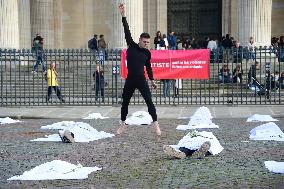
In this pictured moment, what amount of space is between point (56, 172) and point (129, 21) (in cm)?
1751

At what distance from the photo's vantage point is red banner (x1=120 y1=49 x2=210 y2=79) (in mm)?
19141

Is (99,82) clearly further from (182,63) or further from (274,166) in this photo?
(274,166)

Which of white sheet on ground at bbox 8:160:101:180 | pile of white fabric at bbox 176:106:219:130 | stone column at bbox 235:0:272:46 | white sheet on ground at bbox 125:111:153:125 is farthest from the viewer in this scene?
stone column at bbox 235:0:272:46

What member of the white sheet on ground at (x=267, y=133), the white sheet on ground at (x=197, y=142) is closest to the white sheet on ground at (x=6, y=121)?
the white sheet on ground at (x=267, y=133)

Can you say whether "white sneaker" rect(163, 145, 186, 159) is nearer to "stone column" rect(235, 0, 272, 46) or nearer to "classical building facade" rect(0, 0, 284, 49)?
"stone column" rect(235, 0, 272, 46)

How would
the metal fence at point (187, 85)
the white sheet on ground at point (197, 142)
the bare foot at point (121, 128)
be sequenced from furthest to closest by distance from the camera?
1. the metal fence at point (187, 85)
2. the bare foot at point (121, 128)
3. the white sheet on ground at point (197, 142)

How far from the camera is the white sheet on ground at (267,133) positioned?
11203mm

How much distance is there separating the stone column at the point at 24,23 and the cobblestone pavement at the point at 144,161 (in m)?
18.3

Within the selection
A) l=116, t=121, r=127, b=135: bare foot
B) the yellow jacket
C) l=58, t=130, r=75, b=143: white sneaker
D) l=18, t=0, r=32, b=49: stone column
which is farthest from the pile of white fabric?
l=18, t=0, r=32, b=49: stone column

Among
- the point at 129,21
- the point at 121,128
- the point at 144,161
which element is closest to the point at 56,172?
the point at 144,161

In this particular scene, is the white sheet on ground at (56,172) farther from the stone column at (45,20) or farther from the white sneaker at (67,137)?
the stone column at (45,20)

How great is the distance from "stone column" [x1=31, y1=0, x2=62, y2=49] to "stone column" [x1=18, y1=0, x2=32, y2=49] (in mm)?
446

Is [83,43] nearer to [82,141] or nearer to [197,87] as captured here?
[197,87]

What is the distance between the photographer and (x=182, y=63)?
19.2 metres
